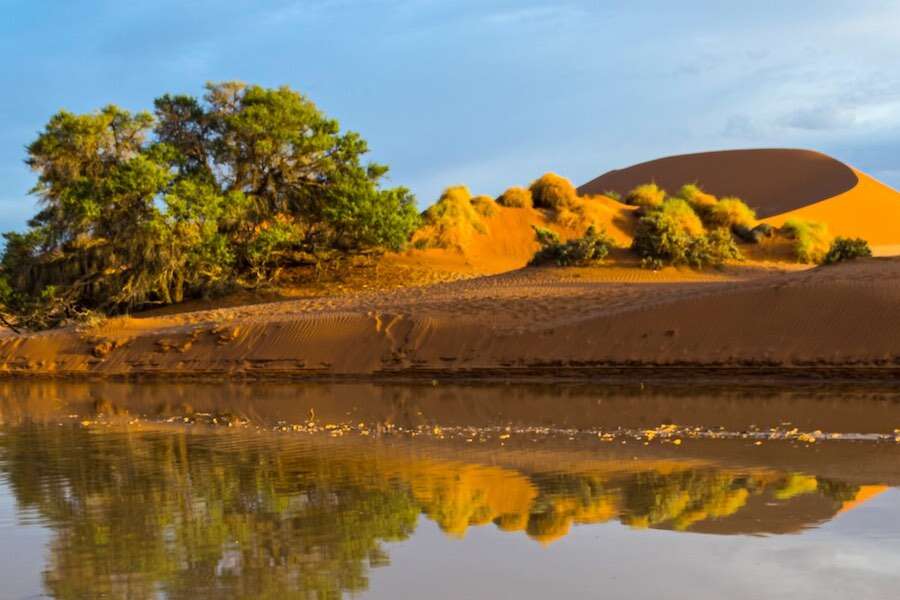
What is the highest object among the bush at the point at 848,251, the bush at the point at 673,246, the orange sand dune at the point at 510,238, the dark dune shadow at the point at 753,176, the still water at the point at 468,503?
the dark dune shadow at the point at 753,176

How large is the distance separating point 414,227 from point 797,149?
3860 centimetres

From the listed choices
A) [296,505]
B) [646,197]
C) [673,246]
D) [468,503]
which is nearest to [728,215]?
[646,197]

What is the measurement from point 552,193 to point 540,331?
79.2 ft

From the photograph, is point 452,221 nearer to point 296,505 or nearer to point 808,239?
point 808,239

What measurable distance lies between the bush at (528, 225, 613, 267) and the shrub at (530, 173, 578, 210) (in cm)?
1287

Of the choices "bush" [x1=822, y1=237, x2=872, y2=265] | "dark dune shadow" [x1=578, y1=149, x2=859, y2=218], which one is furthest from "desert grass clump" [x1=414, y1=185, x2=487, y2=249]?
"dark dune shadow" [x1=578, y1=149, x2=859, y2=218]

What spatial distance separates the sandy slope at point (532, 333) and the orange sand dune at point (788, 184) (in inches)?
902

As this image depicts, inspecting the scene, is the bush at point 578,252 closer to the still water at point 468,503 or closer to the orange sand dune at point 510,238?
the orange sand dune at point 510,238

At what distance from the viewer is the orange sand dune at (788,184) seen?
49.4 metres

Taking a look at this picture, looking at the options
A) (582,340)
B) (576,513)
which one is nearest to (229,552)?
(576,513)

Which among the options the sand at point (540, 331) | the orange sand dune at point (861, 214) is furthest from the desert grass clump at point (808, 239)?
the orange sand dune at point (861, 214)

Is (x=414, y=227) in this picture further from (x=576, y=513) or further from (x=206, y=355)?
(x=576, y=513)

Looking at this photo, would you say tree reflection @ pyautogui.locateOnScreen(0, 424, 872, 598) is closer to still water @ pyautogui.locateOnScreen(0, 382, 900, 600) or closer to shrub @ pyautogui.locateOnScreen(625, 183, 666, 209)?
still water @ pyautogui.locateOnScreen(0, 382, 900, 600)

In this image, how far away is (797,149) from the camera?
6581 centimetres
